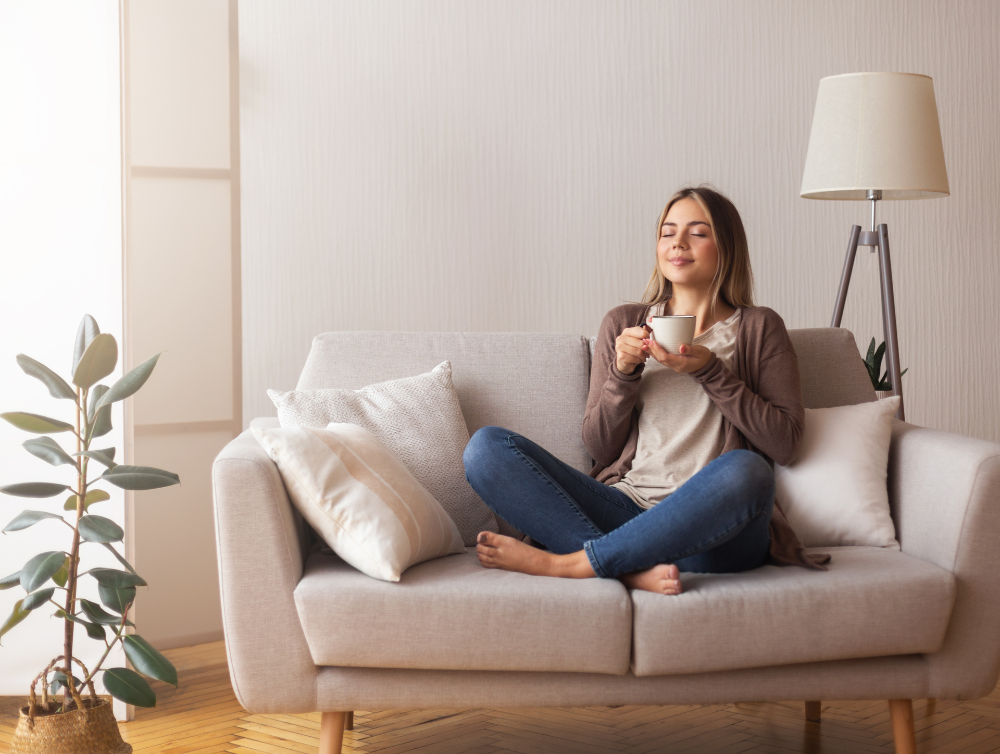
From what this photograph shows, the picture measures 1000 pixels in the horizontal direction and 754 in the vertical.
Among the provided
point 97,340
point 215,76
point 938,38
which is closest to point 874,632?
point 97,340

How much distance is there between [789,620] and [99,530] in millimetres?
1212

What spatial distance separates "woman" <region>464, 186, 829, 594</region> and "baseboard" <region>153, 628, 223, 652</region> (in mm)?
1180

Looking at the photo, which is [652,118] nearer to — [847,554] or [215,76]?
[215,76]

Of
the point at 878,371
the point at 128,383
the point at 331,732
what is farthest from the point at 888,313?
the point at 128,383

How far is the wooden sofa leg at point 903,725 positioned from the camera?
1637mm

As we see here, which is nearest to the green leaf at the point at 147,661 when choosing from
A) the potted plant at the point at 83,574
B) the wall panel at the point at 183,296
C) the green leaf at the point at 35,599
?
the potted plant at the point at 83,574

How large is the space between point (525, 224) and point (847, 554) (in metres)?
1.56

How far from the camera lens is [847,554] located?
1741 millimetres

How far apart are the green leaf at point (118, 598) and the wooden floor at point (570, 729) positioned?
0.33 m

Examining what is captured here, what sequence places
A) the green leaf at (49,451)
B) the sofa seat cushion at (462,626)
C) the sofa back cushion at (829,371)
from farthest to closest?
1. the sofa back cushion at (829,371)
2. the green leaf at (49,451)
3. the sofa seat cushion at (462,626)

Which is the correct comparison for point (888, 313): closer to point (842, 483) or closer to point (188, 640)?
point (842, 483)

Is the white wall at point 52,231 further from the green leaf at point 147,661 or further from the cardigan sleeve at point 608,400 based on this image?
the cardigan sleeve at point 608,400

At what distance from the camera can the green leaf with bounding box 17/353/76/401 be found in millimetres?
1689

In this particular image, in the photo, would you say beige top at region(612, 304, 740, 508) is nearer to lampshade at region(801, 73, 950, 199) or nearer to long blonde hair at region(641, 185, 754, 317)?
long blonde hair at region(641, 185, 754, 317)
